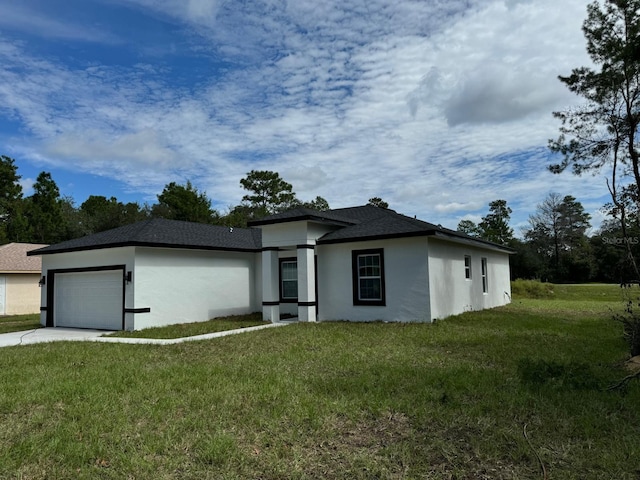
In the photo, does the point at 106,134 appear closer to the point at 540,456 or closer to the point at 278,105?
the point at 278,105

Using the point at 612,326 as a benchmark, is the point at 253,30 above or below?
above

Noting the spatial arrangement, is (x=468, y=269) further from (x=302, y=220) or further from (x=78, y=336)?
(x=78, y=336)

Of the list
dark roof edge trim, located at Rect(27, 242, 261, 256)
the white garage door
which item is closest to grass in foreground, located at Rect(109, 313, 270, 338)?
the white garage door

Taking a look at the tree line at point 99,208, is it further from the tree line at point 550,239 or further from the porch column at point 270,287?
the porch column at point 270,287

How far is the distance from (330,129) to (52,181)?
31.9 m

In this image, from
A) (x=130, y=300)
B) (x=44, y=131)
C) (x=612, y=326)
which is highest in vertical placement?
(x=44, y=131)

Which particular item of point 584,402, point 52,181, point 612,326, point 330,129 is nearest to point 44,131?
point 330,129

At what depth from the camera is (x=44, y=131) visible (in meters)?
17.0

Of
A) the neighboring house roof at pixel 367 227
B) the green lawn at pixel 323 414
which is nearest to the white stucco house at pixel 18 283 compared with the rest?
the neighboring house roof at pixel 367 227

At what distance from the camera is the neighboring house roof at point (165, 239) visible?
14.1 meters

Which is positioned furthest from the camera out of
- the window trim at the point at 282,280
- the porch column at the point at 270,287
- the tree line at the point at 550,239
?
the tree line at the point at 550,239

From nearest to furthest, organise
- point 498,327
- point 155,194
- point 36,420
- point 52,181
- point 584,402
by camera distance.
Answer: point 36,420 < point 584,402 < point 498,327 < point 52,181 < point 155,194

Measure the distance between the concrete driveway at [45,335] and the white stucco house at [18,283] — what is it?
30.2 feet

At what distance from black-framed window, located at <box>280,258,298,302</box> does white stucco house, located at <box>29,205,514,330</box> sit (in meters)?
0.04
